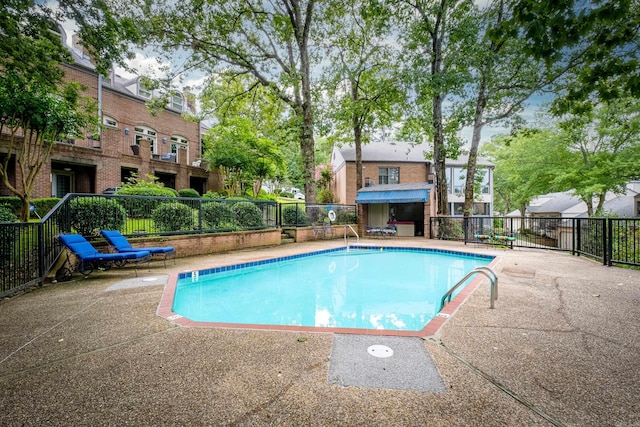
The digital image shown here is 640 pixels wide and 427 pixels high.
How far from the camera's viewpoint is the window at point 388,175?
25.8m

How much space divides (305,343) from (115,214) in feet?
24.1

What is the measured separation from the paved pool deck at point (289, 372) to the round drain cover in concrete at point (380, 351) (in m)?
0.42

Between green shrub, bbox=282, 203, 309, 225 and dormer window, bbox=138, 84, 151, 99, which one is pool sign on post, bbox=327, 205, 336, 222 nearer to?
green shrub, bbox=282, 203, 309, 225

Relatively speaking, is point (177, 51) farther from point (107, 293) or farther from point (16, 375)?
point (16, 375)

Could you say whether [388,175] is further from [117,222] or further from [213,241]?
[117,222]

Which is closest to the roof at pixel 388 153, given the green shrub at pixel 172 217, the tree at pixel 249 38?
the tree at pixel 249 38

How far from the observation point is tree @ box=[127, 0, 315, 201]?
1437 cm

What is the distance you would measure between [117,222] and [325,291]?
5.92 metres

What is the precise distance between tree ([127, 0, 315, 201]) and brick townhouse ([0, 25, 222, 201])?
189 inches

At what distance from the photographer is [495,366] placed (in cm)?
264

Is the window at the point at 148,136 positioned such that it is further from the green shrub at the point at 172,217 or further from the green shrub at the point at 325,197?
the green shrub at the point at 325,197

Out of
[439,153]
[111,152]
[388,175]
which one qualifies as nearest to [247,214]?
[439,153]

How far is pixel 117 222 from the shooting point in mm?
8031

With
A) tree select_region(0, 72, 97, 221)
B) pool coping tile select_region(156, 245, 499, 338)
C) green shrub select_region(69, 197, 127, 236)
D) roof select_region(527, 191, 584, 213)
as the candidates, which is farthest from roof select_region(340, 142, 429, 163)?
roof select_region(527, 191, 584, 213)
